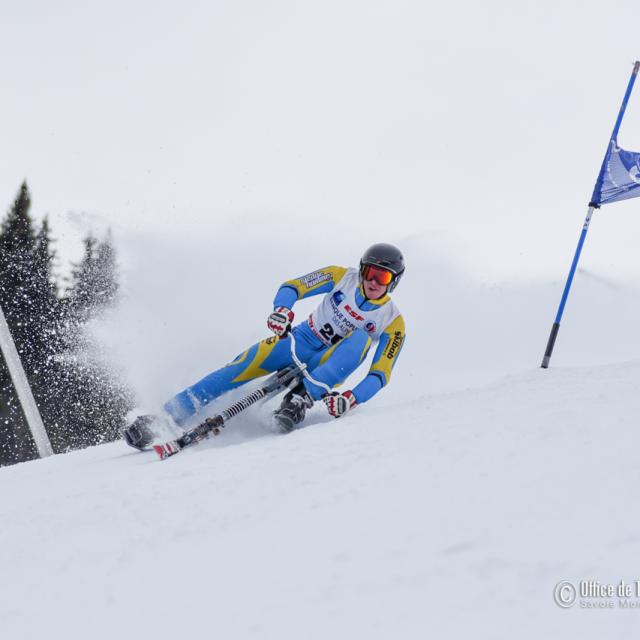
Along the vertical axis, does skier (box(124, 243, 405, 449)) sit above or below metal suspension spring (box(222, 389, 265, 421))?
above

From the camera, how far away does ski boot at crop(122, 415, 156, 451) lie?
197 inches

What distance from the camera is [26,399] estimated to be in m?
8.89

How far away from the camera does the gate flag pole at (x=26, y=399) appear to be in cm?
827

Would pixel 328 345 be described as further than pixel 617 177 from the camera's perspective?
No

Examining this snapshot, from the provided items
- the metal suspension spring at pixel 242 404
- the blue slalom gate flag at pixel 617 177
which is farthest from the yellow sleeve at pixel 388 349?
the blue slalom gate flag at pixel 617 177

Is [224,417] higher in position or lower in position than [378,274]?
lower

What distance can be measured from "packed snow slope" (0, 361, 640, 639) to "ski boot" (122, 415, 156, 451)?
56.4 inches

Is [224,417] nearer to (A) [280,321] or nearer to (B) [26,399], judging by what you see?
(A) [280,321]

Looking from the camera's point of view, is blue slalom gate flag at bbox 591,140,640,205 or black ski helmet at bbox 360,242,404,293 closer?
black ski helmet at bbox 360,242,404,293

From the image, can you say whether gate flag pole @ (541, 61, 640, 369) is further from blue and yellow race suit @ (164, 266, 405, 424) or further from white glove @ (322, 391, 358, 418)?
white glove @ (322, 391, 358, 418)

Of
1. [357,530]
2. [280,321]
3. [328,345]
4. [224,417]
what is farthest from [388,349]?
[357,530]

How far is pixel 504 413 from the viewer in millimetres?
3611

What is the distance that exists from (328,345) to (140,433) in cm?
168

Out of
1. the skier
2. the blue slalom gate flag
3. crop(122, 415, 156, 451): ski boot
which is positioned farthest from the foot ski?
the blue slalom gate flag
